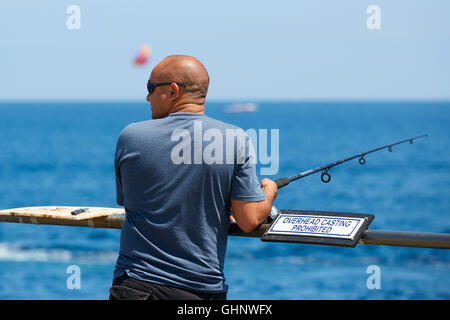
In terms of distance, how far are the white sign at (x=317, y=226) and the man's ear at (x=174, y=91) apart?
0.70 m

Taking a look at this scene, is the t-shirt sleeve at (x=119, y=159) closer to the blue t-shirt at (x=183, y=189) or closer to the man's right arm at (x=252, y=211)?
the blue t-shirt at (x=183, y=189)

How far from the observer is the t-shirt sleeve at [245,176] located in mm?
2566

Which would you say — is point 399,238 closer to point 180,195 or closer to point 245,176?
point 245,176

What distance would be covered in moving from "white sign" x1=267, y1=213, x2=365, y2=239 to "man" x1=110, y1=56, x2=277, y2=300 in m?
0.23

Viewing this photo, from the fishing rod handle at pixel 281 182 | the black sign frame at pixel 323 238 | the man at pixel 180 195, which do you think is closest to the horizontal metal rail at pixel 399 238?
the black sign frame at pixel 323 238

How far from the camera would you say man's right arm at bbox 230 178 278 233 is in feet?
8.74

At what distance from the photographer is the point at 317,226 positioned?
9.21ft

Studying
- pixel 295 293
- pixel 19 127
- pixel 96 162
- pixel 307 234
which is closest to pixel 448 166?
pixel 96 162

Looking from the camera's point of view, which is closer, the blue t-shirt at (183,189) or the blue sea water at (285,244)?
the blue t-shirt at (183,189)

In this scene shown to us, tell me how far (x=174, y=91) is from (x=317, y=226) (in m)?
0.83

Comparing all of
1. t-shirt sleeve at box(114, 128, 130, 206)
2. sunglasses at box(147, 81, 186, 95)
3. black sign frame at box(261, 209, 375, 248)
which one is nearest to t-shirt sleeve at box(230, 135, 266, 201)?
black sign frame at box(261, 209, 375, 248)

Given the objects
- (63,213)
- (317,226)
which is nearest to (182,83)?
(317,226)

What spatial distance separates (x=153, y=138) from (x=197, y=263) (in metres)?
0.52

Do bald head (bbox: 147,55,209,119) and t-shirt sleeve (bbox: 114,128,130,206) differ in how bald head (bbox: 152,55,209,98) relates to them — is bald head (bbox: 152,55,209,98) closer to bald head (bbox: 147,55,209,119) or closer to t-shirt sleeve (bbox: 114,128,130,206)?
bald head (bbox: 147,55,209,119)
